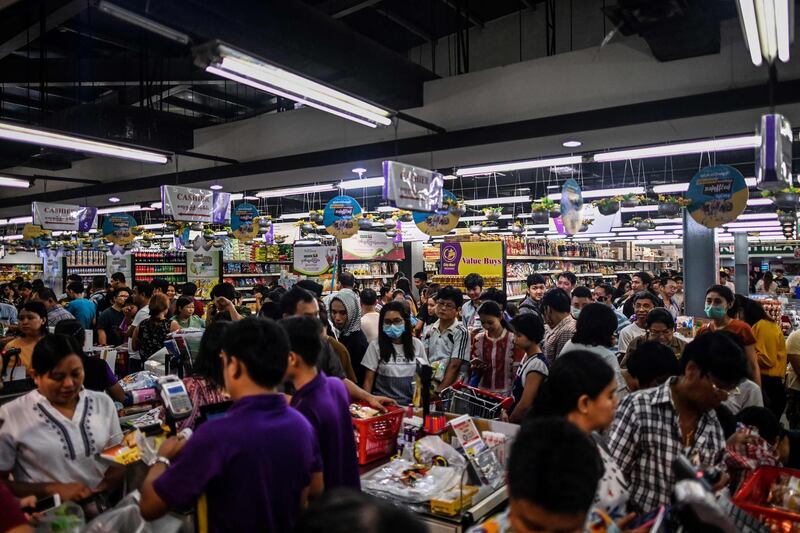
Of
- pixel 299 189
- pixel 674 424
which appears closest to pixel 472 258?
pixel 299 189

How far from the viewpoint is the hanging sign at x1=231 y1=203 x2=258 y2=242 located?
12.9 m

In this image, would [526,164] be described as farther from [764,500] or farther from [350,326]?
[764,500]

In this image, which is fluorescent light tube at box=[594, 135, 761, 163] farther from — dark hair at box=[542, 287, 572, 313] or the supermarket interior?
dark hair at box=[542, 287, 572, 313]

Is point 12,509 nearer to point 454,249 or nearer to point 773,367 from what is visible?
point 773,367

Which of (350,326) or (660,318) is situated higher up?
(660,318)

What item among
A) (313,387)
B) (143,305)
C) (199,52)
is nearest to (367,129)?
(143,305)

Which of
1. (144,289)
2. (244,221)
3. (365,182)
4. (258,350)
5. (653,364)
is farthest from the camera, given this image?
(244,221)

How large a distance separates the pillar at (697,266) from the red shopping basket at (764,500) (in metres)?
9.68

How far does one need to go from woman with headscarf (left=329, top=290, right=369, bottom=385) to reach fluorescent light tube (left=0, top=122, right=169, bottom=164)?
3401 mm

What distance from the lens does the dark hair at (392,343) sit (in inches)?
186

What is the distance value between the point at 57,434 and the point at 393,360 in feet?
8.41

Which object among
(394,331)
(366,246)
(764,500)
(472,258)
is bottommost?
(764,500)

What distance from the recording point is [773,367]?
235 inches

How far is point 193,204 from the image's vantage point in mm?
10898
